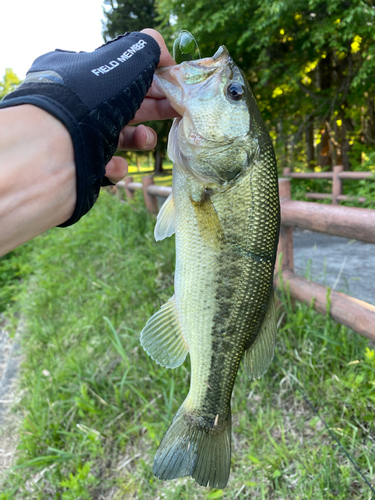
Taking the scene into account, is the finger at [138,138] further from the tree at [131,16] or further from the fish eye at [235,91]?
the tree at [131,16]

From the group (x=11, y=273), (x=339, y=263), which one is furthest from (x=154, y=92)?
(x=11, y=273)

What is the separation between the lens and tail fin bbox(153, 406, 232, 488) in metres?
1.15

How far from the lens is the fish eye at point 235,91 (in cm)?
126

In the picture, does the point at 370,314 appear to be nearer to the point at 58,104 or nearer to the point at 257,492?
the point at 257,492

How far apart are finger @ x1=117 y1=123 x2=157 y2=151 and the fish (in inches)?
15.0

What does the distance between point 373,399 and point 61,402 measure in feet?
7.30

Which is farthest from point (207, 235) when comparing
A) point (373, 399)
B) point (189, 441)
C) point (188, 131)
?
point (373, 399)

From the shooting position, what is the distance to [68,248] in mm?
5426

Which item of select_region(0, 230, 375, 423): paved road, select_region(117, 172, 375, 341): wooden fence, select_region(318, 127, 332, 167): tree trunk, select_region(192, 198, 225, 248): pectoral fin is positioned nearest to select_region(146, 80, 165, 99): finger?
select_region(192, 198, 225, 248): pectoral fin

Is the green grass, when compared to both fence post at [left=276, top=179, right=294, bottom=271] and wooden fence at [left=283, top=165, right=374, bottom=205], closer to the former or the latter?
fence post at [left=276, top=179, right=294, bottom=271]

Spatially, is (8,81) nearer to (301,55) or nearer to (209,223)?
(301,55)

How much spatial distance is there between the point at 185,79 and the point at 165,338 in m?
0.95

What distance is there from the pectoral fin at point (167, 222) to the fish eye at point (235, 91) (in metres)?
0.42

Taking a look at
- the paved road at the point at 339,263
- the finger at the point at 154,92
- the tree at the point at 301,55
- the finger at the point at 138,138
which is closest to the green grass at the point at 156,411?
the paved road at the point at 339,263
